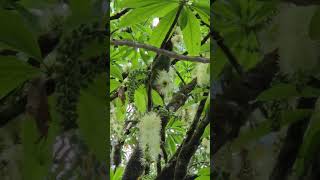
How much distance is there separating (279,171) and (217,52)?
0.19 metres

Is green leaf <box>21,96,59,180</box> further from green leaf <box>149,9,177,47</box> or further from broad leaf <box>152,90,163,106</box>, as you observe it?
broad leaf <box>152,90,163,106</box>

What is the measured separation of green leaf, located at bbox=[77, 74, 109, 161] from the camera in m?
0.60

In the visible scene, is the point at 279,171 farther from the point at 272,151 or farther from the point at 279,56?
the point at 279,56

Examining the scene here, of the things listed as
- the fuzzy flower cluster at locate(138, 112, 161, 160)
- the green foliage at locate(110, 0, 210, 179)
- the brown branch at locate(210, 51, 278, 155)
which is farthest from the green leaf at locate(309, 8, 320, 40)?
the fuzzy flower cluster at locate(138, 112, 161, 160)

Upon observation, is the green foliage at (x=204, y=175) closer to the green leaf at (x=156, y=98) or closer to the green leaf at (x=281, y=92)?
the green leaf at (x=156, y=98)

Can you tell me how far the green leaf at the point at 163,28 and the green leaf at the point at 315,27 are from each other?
26 cm

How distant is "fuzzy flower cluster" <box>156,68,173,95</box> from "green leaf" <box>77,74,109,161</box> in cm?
50

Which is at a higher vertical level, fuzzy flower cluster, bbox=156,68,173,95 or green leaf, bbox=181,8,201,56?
green leaf, bbox=181,8,201,56

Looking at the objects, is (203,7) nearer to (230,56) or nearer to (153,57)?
(230,56)

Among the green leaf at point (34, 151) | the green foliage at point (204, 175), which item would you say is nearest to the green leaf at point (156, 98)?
the green foliage at point (204, 175)

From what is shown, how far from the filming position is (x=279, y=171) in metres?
0.65

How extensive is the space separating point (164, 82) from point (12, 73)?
0.60 metres

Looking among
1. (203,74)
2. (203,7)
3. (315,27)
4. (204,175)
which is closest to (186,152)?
(204,175)

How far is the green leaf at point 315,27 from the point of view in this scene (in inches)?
25.9
